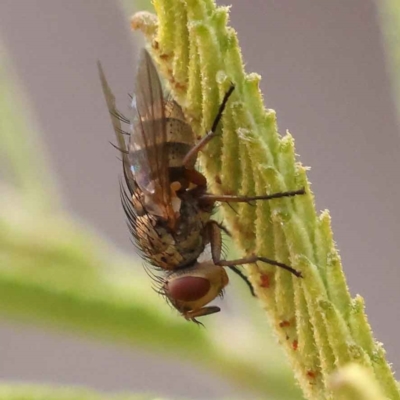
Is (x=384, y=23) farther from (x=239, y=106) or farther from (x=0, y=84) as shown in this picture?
(x=0, y=84)

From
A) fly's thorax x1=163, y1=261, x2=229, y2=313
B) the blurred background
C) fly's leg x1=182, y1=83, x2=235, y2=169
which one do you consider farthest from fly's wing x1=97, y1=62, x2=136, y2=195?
the blurred background

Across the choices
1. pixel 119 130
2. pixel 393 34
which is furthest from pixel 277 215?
pixel 119 130

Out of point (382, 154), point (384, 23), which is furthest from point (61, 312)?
point (382, 154)

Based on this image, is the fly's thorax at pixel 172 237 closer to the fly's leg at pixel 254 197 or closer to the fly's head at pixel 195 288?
the fly's head at pixel 195 288

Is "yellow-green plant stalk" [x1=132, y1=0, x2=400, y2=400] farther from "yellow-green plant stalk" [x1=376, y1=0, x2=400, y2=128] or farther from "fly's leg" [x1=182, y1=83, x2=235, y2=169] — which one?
"yellow-green plant stalk" [x1=376, y1=0, x2=400, y2=128]

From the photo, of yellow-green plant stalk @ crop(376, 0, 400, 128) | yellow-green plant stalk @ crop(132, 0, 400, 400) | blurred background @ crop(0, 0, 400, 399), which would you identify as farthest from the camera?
blurred background @ crop(0, 0, 400, 399)

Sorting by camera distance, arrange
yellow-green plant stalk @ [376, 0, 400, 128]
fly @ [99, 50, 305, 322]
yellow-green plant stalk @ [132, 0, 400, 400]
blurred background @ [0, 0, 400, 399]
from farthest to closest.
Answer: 1. blurred background @ [0, 0, 400, 399]
2. fly @ [99, 50, 305, 322]
3. yellow-green plant stalk @ [376, 0, 400, 128]
4. yellow-green plant stalk @ [132, 0, 400, 400]
